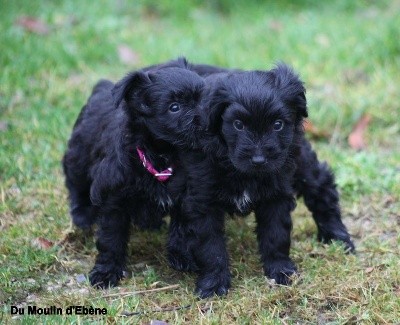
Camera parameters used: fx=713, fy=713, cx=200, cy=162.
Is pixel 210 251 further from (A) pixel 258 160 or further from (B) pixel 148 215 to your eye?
(A) pixel 258 160

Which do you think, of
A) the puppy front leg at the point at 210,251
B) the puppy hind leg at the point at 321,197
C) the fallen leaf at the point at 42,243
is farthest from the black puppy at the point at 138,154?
the puppy hind leg at the point at 321,197

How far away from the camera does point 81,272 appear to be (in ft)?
14.9

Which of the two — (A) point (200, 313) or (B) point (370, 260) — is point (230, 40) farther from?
(A) point (200, 313)

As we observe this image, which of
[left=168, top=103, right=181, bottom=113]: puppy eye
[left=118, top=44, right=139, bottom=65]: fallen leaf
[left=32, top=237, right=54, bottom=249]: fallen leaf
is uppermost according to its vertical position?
[left=168, top=103, right=181, bottom=113]: puppy eye

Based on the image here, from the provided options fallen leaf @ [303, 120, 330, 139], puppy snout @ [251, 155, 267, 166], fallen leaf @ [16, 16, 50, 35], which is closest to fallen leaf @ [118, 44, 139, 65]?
fallen leaf @ [16, 16, 50, 35]

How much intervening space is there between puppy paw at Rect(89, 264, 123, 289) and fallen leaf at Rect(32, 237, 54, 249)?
18.9 inches

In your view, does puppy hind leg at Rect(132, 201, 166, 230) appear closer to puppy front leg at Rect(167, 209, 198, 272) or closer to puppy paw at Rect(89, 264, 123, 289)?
puppy front leg at Rect(167, 209, 198, 272)

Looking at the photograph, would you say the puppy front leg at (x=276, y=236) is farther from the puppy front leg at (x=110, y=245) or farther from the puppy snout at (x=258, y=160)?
the puppy front leg at (x=110, y=245)

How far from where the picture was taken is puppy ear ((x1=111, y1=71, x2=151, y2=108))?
170 inches

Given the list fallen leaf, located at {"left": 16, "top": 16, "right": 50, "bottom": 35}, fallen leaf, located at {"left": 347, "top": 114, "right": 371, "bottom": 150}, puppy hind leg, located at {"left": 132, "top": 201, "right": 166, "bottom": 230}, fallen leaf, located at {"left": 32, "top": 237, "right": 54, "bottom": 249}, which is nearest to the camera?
puppy hind leg, located at {"left": 132, "top": 201, "right": 166, "bottom": 230}

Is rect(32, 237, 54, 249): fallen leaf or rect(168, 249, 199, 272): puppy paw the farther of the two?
rect(32, 237, 54, 249): fallen leaf

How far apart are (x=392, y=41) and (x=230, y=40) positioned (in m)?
1.89

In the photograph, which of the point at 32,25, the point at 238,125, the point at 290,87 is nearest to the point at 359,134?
the point at 290,87

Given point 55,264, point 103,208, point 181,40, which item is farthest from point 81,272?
point 181,40
